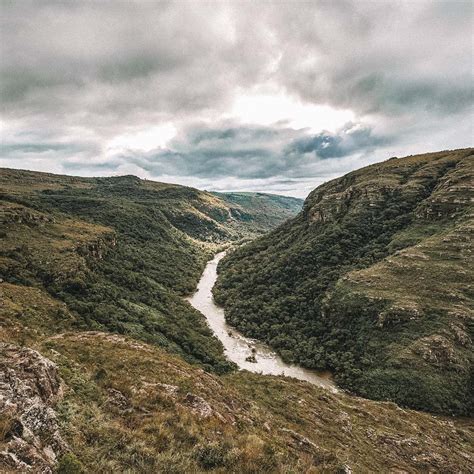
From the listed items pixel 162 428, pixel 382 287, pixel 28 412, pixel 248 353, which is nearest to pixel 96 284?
pixel 248 353

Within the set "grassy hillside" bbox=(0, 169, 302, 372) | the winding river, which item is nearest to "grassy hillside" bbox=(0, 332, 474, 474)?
"grassy hillside" bbox=(0, 169, 302, 372)

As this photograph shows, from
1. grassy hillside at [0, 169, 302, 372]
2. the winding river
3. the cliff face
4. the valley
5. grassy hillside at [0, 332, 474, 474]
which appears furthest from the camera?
the winding river

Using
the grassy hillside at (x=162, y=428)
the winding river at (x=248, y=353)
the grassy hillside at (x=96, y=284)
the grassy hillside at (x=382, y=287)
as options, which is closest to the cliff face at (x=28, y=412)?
the grassy hillside at (x=162, y=428)

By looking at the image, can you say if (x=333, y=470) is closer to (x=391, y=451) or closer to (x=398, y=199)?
(x=391, y=451)

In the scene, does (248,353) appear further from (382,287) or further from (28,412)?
(28,412)

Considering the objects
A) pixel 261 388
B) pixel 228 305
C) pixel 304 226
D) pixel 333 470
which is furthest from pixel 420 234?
pixel 333 470

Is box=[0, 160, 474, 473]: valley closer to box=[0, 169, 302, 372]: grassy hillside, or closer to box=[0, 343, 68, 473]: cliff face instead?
box=[0, 343, 68, 473]: cliff face

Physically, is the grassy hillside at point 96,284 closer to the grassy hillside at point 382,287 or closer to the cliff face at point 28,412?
the grassy hillside at point 382,287
